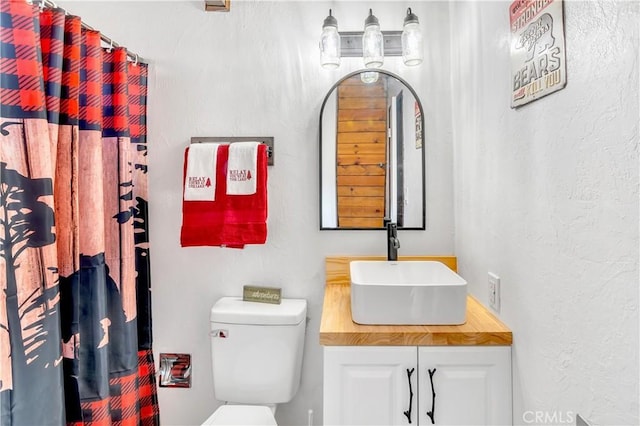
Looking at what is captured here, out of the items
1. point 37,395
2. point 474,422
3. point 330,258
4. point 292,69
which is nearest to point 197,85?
point 292,69

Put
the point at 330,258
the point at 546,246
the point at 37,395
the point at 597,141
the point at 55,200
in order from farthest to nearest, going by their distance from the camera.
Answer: the point at 330,258 → the point at 55,200 → the point at 37,395 → the point at 546,246 → the point at 597,141

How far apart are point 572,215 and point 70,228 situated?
4.67ft

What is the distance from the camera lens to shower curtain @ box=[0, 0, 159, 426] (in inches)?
37.6

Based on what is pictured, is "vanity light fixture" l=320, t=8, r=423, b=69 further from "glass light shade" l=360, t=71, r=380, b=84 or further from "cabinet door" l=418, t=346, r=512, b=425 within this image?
"cabinet door" l=418, t=346, r=512, b=425

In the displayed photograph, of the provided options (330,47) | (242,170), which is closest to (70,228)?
(242,170)

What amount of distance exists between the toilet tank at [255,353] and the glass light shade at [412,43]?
3.89 feet

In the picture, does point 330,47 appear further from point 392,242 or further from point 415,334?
point 415,334

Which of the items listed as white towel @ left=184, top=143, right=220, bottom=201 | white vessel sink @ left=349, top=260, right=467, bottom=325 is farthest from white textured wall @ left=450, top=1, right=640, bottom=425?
white towel @ left=184, top=143, right=220, bottom=201

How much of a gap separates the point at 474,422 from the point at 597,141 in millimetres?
857

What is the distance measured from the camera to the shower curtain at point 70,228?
3.13 feet

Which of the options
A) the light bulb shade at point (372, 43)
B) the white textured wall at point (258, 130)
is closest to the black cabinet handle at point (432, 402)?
the white textured wall at point (258, 130)

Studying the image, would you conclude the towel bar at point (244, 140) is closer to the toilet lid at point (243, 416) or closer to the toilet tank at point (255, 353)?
the toilet tank at point (255, 353)

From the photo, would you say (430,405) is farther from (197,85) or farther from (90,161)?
(197,85)

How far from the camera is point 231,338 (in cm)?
142
